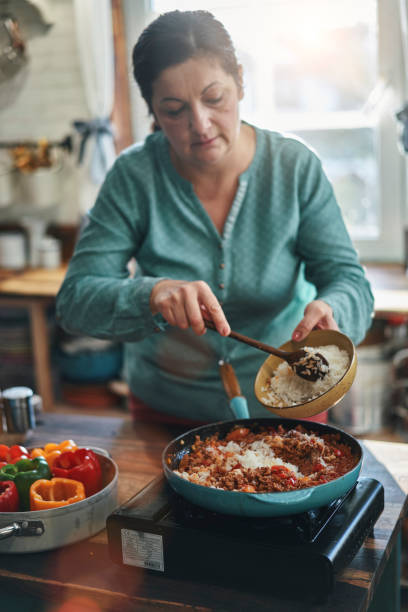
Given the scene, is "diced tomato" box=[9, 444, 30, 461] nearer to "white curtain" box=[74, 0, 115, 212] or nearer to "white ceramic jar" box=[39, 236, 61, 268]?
"white curtain" box=[74, 0, 115, 212]

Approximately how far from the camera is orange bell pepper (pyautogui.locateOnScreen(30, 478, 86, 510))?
1085 millimetres

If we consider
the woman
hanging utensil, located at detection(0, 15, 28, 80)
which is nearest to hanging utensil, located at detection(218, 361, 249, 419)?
the woman

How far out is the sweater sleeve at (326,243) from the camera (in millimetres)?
1535

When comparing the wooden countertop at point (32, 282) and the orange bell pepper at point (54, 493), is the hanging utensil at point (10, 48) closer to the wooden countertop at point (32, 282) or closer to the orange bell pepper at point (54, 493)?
the wooden countertop at point (32, 282)

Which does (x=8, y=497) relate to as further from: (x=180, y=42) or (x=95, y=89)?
(x=95, y=89)

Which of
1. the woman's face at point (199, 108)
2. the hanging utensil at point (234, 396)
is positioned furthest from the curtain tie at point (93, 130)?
the hanging utensil at point (234, 396)

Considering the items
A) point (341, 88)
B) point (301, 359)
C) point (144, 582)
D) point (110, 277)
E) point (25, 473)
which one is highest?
point (341, 88)

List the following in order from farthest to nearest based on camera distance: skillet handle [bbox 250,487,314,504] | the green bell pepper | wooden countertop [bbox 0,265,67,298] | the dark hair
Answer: wooden countertop [bbox 0,265,67,298] < the dark hair < the green bell pepper < skillet handle [bbox 250,487,314,504]

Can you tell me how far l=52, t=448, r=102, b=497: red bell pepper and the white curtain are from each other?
2180mm

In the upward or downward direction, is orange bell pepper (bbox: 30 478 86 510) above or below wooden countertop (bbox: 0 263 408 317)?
above

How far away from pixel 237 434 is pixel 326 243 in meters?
0.56

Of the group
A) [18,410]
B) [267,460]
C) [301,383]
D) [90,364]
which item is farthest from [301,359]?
[90,364]

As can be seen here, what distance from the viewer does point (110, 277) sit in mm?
1590

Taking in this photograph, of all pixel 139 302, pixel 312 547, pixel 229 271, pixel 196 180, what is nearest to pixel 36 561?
pixel 312 547
